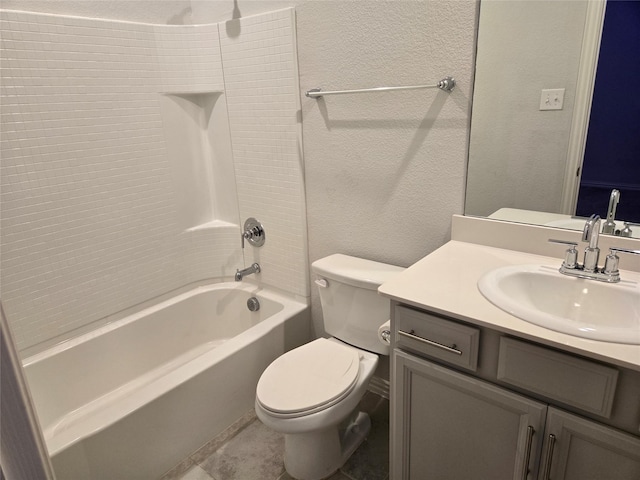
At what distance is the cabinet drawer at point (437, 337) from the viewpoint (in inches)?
42.4

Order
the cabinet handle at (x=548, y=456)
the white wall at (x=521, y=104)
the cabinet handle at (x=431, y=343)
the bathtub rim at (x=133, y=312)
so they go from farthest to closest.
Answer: the bathtub rim at (x=133, y=312)
the white wall at (x=521, y=104)
the cabinet handle at (x=431, y=343)
the cabinet handle at (x=548, y=456)

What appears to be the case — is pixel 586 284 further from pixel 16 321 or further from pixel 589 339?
pixel 16 321

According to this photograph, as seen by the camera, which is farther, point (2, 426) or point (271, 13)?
point (271, 13)

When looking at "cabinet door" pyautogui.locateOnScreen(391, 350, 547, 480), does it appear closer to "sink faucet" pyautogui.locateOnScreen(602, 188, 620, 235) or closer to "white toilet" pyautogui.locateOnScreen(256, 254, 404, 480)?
"white toilet" pyautogui.locateOnScreen(256, 254, 404, 480)

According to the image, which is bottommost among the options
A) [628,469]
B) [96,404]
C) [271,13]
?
[96,404]

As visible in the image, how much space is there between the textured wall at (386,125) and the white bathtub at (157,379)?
63cm

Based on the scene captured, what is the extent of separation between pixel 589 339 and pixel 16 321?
2.05 meters

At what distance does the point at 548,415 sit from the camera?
100 centimetres

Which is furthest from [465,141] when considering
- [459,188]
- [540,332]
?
[540,332]

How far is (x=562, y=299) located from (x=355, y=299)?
2.46 ft

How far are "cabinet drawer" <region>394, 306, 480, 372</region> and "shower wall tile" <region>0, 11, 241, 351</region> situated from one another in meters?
1.48

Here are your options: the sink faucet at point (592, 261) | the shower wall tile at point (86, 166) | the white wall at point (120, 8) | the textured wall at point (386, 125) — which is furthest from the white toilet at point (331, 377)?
the white wall at point (120, 8)

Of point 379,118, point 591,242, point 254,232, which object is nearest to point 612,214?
point 591,242

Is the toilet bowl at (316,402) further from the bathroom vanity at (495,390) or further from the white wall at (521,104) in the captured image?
the white wall at (521,104)
